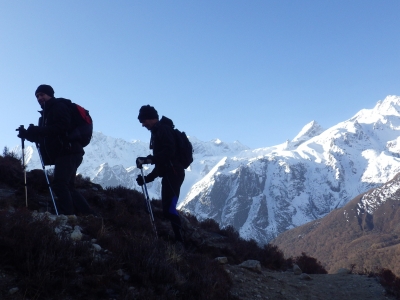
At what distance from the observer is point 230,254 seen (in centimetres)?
907

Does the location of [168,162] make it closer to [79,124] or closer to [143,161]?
[143,161]

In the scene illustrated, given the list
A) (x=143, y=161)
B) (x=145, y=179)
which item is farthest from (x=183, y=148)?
(x=145, y=179)

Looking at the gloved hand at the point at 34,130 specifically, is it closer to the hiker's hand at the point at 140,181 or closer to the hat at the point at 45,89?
the hat at the point at 45,89

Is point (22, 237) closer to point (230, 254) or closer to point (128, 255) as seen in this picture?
point (128, 255)

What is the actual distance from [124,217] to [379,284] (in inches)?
199

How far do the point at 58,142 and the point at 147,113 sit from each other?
5.22 feet

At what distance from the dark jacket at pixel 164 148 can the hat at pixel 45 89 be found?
1942 millimetres

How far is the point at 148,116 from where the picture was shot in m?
6.96

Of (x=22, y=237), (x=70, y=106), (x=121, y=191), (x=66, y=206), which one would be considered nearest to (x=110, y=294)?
(x=22, y=237)

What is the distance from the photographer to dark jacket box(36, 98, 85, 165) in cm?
648

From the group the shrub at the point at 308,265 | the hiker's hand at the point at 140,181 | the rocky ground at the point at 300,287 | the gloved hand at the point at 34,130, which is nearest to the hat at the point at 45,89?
the gloved hand at the point at 34,130

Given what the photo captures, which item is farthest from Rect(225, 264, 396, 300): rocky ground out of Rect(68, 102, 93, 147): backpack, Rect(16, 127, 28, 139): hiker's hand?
Rect(16, 127, 28, 139): hiker's hand

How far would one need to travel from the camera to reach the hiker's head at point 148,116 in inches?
274

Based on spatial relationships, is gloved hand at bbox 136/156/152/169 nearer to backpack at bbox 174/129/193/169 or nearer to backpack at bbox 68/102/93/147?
backpack at bbox 174/129/193/169
